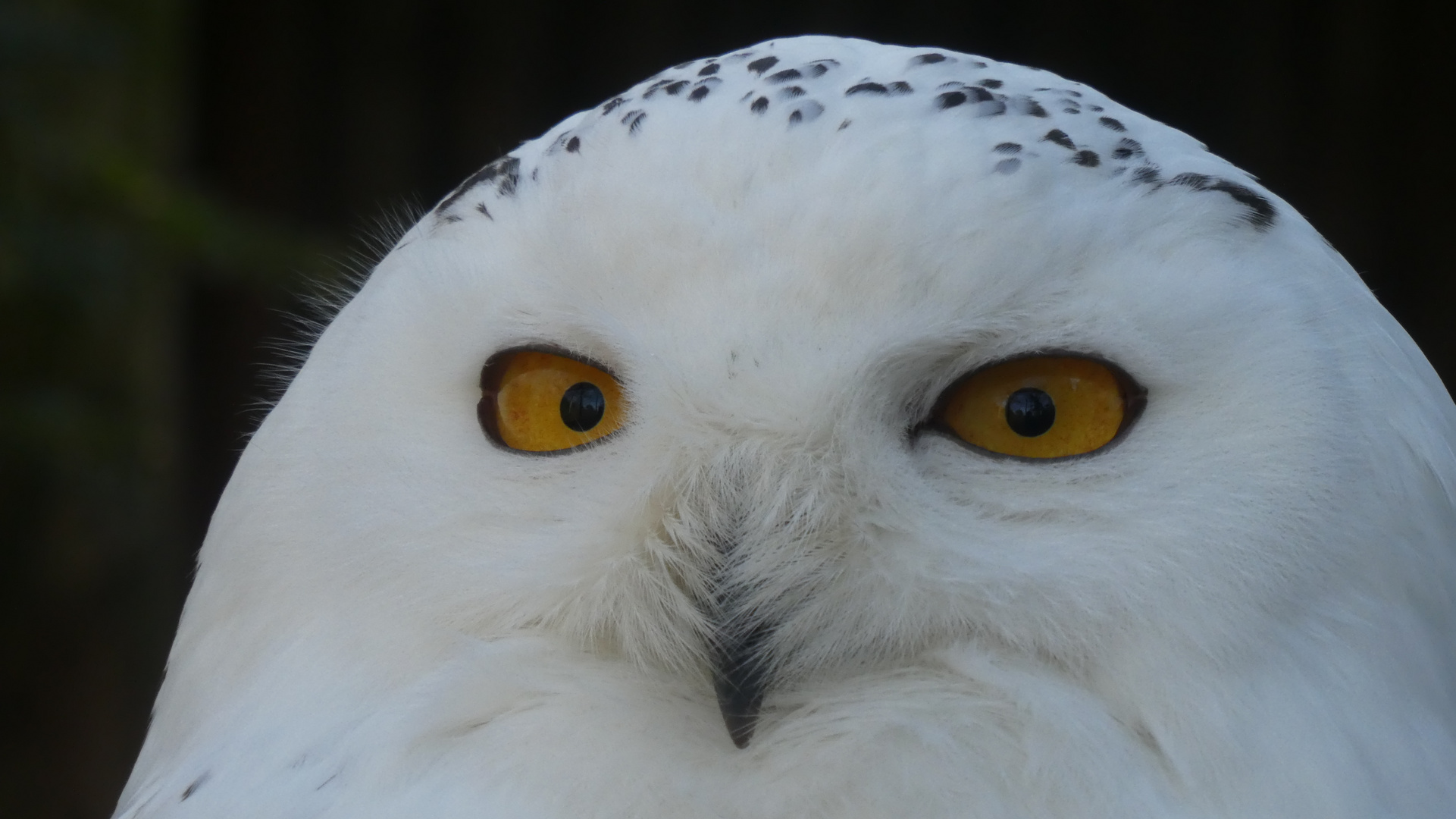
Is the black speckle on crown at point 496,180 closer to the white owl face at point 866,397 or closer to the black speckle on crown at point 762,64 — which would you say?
the white owl face at point 866,397

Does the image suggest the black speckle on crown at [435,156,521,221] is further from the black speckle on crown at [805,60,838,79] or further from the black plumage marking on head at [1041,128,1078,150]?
the black plumage marking on head at [1041,128,1078,150]

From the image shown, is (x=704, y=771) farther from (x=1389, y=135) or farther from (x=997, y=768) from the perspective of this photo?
(x=1389, y=135)

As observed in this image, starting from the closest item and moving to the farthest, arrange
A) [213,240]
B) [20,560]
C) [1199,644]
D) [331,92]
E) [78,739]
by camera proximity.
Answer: [1199,644]
[213,240]
[20,560]
[78,739]
[331,92]

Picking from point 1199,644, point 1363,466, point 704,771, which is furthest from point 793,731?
point 1363,466

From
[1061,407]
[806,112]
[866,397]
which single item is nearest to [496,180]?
[806,112]

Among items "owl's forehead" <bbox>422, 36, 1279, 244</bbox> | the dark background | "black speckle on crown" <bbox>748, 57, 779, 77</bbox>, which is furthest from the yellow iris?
the dark background

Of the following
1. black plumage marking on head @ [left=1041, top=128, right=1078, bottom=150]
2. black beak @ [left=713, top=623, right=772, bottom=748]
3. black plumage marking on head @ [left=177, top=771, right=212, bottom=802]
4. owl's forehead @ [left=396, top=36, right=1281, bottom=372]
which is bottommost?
black plumage marking on head @ [left=177, top=771, right=212, bottom=802]

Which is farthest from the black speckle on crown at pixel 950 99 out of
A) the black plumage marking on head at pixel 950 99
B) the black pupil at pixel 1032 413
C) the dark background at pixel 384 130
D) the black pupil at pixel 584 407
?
the dark background at pixel 384 130
